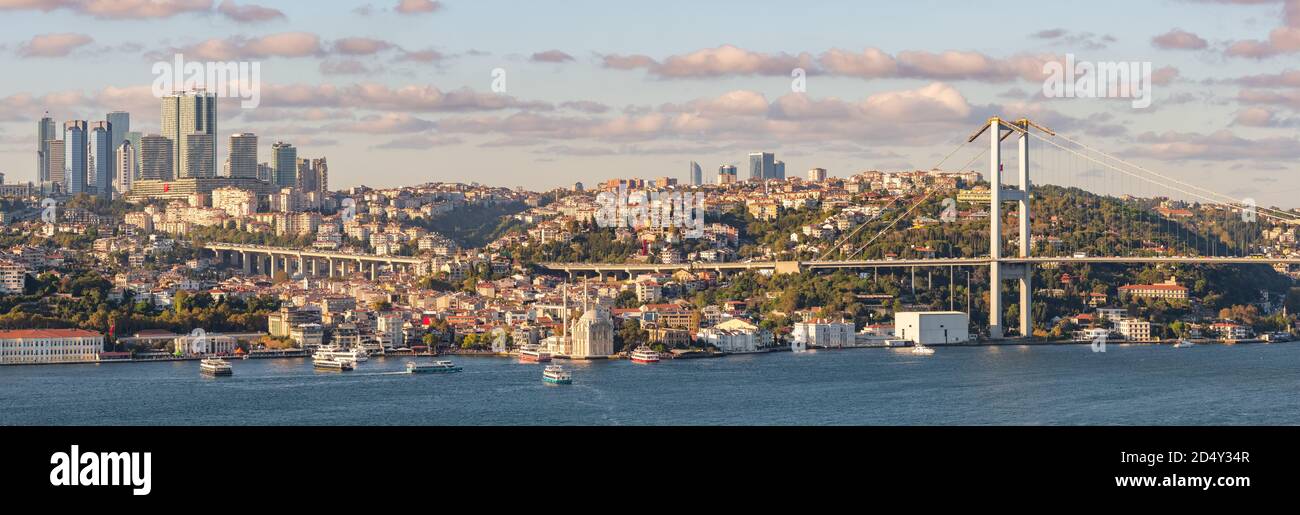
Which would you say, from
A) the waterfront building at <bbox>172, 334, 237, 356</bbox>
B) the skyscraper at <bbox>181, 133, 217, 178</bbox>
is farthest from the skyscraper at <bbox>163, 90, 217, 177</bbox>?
the waterfront building at <bbox>172, 334, 237, 356</bbox>

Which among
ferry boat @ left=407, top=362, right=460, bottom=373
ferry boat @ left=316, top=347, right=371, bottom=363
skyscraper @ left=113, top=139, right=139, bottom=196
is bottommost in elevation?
ferry boat @ left=407, top=362, right=460, bottom=373

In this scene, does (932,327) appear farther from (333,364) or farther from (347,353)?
(333,364)

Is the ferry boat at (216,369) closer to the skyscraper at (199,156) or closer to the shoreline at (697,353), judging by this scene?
the shoreline at (697,353)

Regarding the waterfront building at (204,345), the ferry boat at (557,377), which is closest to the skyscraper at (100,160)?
the waterfront building at (204,345)

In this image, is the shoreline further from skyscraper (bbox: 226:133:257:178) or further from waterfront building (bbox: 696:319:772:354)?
skyscraper (bbox: 226:133:257:178)

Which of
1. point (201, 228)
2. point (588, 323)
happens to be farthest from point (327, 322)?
point (201, 228)
